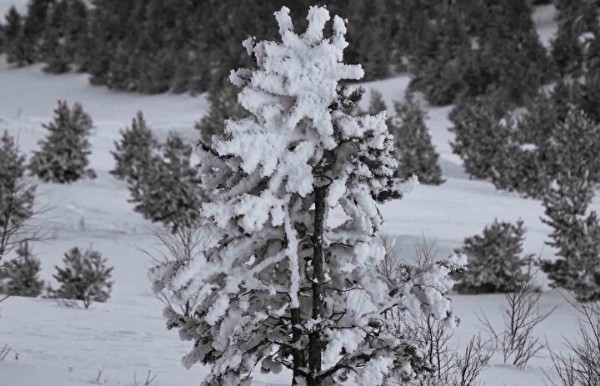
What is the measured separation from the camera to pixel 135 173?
27562mm

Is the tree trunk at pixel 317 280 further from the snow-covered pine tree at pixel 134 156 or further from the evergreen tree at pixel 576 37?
the evergreen tree at pixel 576 37

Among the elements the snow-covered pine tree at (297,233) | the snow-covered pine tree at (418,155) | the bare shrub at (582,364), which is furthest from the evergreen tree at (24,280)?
the snow-covered pine tree at (418,155)

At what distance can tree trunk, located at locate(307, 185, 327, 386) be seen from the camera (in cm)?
598

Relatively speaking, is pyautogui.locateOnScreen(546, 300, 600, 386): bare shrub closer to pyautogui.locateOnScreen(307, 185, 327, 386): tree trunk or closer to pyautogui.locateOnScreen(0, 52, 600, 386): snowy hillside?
pyautogui.locateOnScreen(0, 52, 600, 386): snowy hillside

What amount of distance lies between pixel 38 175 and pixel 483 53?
32937 millimetres

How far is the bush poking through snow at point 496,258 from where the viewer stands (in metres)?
19.5

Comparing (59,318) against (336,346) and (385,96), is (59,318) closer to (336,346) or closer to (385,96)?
(336,346)

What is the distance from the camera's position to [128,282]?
21578 mm

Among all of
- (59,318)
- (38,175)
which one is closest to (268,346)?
(59,318)

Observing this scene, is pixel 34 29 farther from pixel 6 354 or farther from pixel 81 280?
pixel 6 354

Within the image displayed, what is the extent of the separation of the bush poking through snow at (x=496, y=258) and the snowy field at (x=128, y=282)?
581mm

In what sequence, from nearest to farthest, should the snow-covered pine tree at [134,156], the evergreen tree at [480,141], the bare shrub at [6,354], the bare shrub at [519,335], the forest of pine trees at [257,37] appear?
the bare shrub at [6,354]
the bare shrub at [519,335]
the snow-covered pine tree at [134,156]
the evergreen tree at [480,141]
the forest of pine trees at [257,37]

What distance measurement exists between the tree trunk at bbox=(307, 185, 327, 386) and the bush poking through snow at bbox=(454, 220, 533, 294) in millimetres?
14172

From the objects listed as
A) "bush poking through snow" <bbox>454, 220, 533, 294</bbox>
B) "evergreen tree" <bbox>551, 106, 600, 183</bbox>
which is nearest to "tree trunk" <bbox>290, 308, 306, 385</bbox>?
"bush poking through snow" <bbox>454, 220, 533, 294</bbox>
